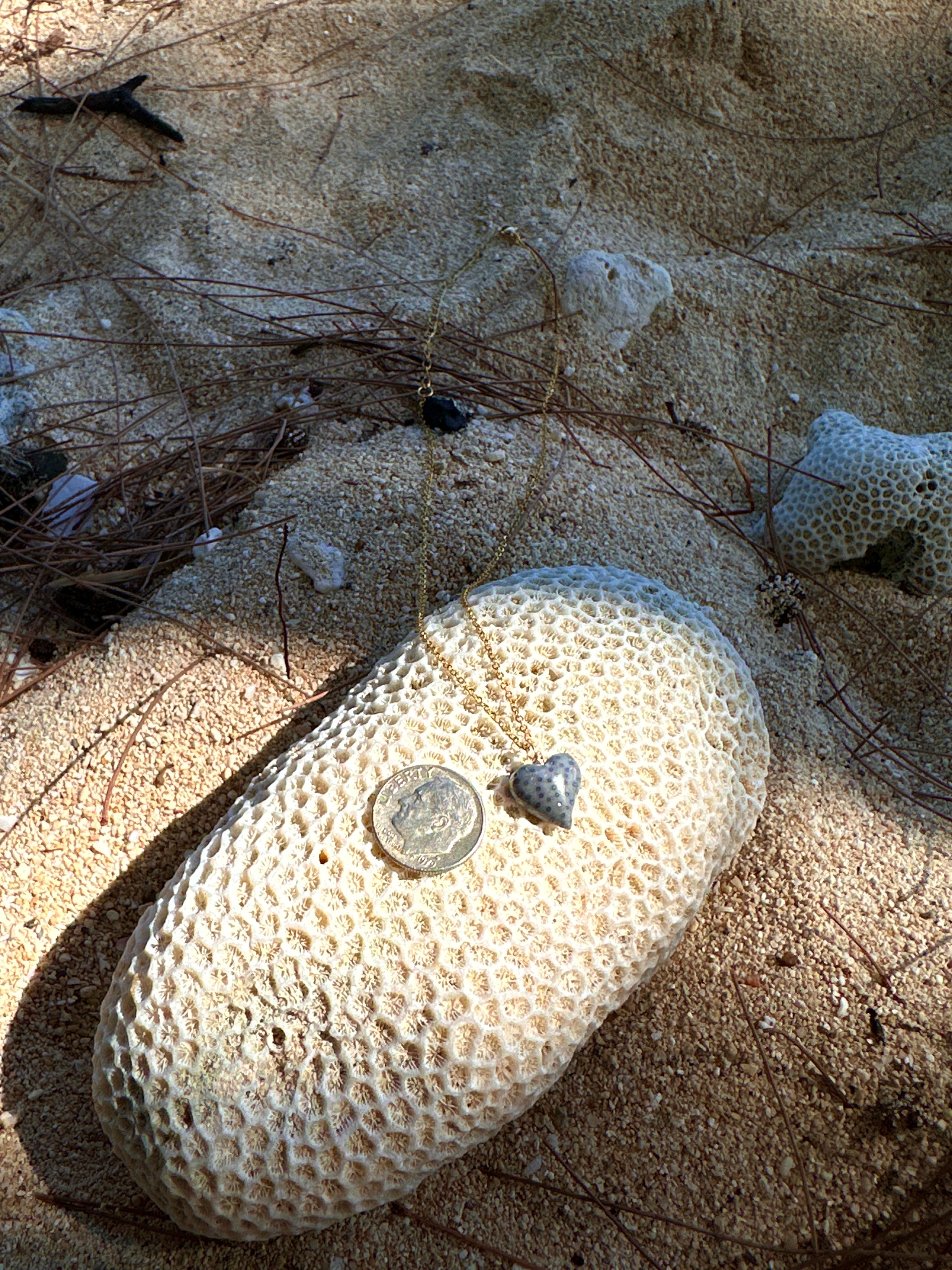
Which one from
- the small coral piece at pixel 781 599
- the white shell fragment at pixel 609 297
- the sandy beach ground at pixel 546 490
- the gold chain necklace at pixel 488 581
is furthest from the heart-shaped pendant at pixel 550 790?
the white shell fragment at pixel 609 297

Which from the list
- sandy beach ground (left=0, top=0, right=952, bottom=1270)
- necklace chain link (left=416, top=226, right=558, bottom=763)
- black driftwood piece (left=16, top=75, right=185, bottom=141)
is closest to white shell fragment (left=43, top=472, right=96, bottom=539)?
sandy beach ground (left=0, top=0, right=952, bottom=1270)

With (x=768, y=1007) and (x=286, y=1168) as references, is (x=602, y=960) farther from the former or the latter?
(x=286, y=1168)

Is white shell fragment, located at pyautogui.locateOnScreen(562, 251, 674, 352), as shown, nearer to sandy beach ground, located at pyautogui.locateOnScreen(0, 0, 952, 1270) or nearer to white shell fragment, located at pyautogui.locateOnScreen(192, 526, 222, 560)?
sandy beach ground, located at pyautogui.locateOnScreen(0, 0, 952, 1270)

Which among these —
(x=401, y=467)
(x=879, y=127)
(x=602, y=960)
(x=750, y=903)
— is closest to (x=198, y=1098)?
(x=602, y=960)

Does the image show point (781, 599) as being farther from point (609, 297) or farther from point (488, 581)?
point (609, 297)

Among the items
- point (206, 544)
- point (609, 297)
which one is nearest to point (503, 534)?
point (206, 544)
